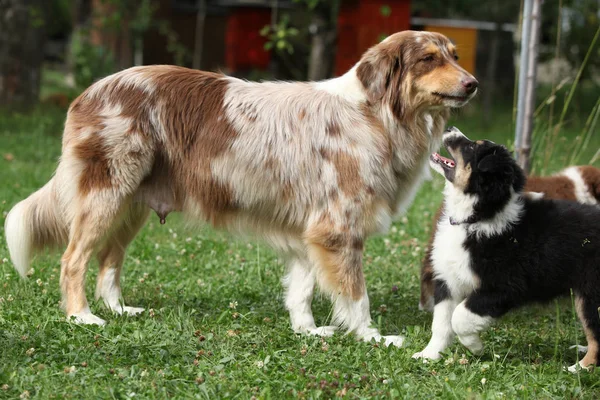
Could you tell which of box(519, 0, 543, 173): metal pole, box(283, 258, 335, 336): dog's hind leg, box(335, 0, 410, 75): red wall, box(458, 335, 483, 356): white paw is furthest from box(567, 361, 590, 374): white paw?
box(335, 0, 410, 75): red wall

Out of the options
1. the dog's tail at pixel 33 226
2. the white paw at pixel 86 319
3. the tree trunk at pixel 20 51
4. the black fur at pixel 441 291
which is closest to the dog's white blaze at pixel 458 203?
the black fur at pixel 441 291

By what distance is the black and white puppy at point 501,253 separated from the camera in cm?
466

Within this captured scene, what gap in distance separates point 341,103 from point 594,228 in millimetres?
1770

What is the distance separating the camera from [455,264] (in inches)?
189

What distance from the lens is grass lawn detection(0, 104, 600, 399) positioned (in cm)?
415

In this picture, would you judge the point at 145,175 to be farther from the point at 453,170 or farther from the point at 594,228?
the point at 594,228

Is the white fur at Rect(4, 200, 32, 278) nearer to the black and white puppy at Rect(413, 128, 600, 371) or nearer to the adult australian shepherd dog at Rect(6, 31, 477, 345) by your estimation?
the adult australian shepherd dog at Rect(6, 31, 477, 345)

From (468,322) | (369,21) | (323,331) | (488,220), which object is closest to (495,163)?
(488,220)

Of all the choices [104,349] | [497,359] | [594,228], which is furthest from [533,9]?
[104,349]

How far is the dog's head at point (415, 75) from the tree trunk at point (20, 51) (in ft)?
37.0

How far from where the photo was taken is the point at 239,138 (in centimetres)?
525

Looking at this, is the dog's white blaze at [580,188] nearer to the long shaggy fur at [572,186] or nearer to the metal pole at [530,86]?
the long shaggy fur at [572,186]

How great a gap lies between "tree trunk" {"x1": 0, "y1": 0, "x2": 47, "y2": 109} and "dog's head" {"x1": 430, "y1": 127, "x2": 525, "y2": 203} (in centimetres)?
1194

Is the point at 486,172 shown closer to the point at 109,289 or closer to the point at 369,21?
the point at 109,289
